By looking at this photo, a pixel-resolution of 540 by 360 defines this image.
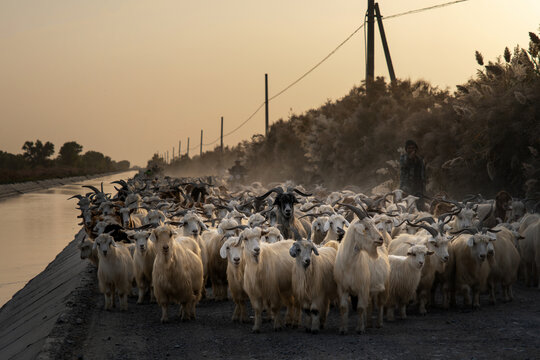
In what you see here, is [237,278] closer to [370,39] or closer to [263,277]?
[263,277]

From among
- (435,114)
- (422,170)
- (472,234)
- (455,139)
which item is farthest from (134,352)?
(435,114)

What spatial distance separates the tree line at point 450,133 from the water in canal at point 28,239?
14.1m

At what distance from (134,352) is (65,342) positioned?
3.69 ft

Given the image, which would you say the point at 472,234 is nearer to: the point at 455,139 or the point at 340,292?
the point at 340,292

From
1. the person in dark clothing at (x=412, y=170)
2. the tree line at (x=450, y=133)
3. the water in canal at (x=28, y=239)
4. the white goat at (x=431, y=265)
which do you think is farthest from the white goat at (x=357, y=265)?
the water in canal at (x=28, y=239)

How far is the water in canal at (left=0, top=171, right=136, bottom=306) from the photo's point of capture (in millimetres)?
20602

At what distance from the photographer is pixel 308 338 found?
28.0 feet

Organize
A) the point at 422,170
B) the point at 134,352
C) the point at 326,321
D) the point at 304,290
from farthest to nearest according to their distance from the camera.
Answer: the point at 422,170 < the point at 326,321 < the point at 304,290 < the point at 134,352

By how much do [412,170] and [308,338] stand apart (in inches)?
405

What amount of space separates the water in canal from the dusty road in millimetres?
8199

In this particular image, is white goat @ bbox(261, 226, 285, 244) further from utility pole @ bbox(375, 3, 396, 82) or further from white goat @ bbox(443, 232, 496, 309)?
utility pole @ bbox(375, 3, 396, 82)

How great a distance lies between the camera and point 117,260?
11.4 m

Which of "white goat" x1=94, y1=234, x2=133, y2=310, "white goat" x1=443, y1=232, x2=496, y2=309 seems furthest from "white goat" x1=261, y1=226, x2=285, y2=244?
"white goat" x1=443, y1=232, x2=496, y2=309

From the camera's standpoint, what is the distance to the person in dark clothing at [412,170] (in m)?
17.7
